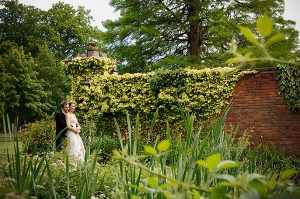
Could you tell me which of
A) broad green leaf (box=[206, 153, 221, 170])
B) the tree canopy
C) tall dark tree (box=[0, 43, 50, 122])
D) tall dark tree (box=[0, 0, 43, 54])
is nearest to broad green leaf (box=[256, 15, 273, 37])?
broad green leaf (box=[206, 153, 221, 170])

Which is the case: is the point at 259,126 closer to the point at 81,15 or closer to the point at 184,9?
the point at 184,9

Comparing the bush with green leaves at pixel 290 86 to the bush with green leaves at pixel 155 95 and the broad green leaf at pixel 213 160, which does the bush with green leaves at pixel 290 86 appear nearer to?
the bush with green leaves at pixel 155 95

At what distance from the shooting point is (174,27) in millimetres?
14297

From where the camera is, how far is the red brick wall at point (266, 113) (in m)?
8.46

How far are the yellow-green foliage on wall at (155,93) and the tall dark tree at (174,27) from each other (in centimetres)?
365

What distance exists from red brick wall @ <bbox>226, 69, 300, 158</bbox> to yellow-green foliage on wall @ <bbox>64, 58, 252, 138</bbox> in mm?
377

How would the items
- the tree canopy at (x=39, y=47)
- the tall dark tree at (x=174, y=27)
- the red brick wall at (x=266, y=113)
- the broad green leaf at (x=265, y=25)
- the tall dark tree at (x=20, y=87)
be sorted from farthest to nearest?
the tree canopy at (x=39, y=47) < the tall dark tree at (x=20, y=87) < the tall dark tree at (x=174, y=27) < the red brick wall at (x=266, y=113) < the broad green leaf at (x=265, y=25)

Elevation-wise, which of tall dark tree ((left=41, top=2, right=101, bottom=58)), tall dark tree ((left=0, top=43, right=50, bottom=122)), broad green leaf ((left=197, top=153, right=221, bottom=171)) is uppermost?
tall dark tree ((left=41, top=2, right=101, bottom=58))

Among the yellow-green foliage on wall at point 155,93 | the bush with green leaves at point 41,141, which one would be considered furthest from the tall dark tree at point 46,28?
the bush with green leaves at point 41,141

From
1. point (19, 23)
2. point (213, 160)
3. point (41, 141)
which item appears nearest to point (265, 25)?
point (213, 160)

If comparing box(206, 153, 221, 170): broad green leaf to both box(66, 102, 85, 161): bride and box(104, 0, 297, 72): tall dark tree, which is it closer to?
box(66, 102, 85, 161): bride

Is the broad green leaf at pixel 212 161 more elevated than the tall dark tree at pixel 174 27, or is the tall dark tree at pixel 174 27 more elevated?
the tall dark tree at pixel 174 27

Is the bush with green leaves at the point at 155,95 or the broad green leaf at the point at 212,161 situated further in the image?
the bush with green leaves at the point at 155,95

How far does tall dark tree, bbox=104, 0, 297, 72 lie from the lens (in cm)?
1416
